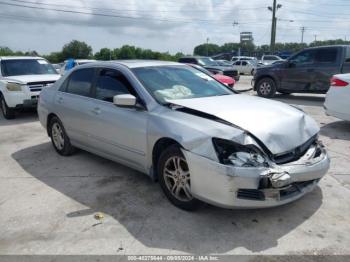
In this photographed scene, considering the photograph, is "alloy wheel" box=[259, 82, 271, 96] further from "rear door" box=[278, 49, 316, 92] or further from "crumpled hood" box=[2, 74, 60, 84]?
"crumpled hood" box=[2, 74, 60, 84]

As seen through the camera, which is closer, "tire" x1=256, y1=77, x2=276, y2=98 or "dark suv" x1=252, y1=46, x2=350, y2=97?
"dark suv" x1=252, y1=46, x2=350, y2=97

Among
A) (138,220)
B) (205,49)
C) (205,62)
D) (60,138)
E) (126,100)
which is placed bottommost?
(205,49)

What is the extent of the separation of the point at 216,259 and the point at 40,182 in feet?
9.54

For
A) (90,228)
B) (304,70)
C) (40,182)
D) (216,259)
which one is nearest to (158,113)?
(90,228)

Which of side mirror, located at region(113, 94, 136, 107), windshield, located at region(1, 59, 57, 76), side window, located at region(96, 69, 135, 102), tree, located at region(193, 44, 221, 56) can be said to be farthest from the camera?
tree, located at region(193, 44, 221, 56)

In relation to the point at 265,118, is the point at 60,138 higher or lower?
lower

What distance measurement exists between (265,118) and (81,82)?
9.92 ft

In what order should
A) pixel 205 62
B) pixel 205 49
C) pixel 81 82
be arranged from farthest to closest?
pixel 205 49 < pixel 205 62 < pixel 81 82

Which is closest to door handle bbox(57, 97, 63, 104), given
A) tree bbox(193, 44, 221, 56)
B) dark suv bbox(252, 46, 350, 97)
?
dark suv bbox(252, 46, 350, 97)

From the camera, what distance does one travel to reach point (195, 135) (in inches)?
132

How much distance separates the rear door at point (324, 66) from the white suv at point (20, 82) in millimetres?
8032

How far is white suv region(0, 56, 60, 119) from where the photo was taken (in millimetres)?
8961

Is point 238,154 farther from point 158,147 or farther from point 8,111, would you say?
point 8,111

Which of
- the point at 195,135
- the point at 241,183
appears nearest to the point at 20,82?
the point at 195,135
